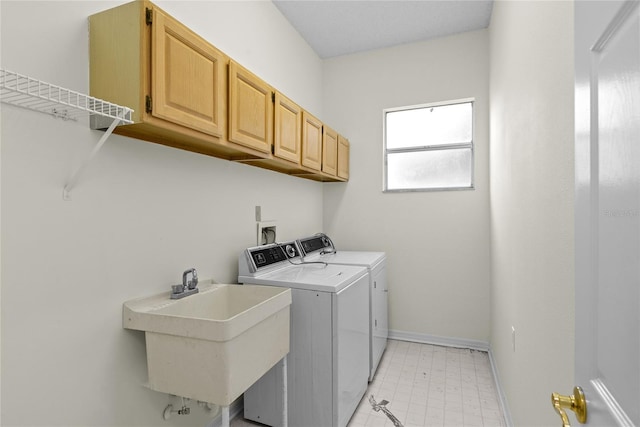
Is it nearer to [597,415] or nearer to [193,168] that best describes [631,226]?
[597,415]

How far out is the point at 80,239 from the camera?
4.14 ft

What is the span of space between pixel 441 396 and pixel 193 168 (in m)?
2.32

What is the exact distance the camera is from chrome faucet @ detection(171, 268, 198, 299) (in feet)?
5.20

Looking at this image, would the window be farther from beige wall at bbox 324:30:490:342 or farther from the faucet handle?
the faucet handle

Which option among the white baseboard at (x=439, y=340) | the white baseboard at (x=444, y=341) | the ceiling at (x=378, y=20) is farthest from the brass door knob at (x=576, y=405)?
the ceiling at (x=378, y=20)

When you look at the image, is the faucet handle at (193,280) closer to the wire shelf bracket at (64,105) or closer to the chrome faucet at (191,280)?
the chrome faucet at (191,280)

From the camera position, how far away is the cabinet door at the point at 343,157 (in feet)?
10.7

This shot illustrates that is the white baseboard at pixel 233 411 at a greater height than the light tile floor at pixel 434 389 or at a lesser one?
greater

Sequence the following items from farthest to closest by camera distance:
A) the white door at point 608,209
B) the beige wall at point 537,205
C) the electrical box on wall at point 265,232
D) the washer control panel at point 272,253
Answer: the electrical box on wall at point 265,232
the washer control panel at point 272,253
the beige wall at point 537,205
the white door at point 608,209

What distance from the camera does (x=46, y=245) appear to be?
1.16 m

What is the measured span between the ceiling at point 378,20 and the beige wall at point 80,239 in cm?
115

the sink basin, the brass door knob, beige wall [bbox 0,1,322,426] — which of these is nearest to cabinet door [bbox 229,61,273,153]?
beige wall [bbox 0,1,322,426]

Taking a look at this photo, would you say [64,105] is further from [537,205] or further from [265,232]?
[537,205]

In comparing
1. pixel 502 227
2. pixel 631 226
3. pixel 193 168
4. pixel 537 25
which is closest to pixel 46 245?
pixel 193 168
